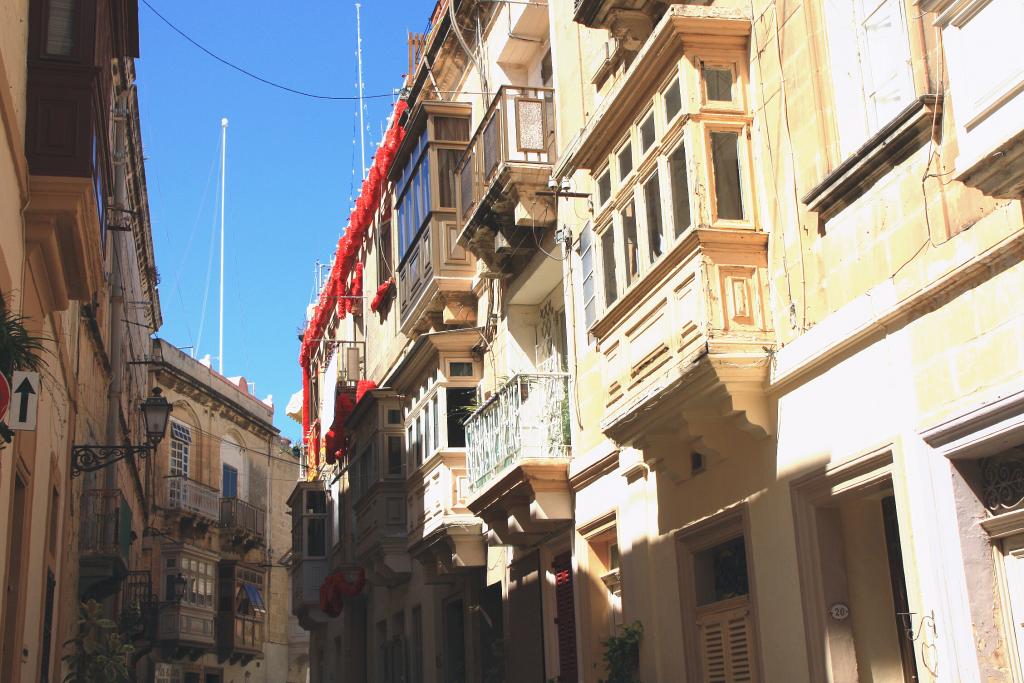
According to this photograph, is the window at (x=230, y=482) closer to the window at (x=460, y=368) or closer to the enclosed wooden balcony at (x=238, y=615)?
the enclosed wooden balcony at (x=238, y=615)

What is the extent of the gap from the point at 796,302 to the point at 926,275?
185cm

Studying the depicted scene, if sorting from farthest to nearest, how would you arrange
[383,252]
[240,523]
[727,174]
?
1. [240,523]
2. [383,252]
3. [727,174]

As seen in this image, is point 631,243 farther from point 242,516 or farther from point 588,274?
point 242,516

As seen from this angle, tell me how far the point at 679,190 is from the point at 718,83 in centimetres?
95

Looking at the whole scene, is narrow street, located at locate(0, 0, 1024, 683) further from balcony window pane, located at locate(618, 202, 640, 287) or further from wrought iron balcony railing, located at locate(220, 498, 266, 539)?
wrought iron balcony railing, located at locate(220, 498, 266, 539)

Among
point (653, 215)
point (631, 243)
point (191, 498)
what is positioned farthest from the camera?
point (191, 498)

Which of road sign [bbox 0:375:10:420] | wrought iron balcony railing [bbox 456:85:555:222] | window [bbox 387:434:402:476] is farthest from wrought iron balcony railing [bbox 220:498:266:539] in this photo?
road sign [bbox 0:375:10:420]

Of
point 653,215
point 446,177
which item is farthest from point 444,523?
point 653,215

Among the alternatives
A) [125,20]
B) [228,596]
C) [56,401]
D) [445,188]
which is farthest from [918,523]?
[228,596]

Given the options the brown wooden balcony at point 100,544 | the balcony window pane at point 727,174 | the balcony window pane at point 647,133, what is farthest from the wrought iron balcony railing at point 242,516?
the balcony window pane at point 727,174

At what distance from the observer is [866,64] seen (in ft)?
30.1

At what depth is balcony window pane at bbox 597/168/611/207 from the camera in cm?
1270

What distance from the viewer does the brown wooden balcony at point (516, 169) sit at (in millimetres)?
15930

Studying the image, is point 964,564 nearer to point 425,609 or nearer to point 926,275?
point 926,275
